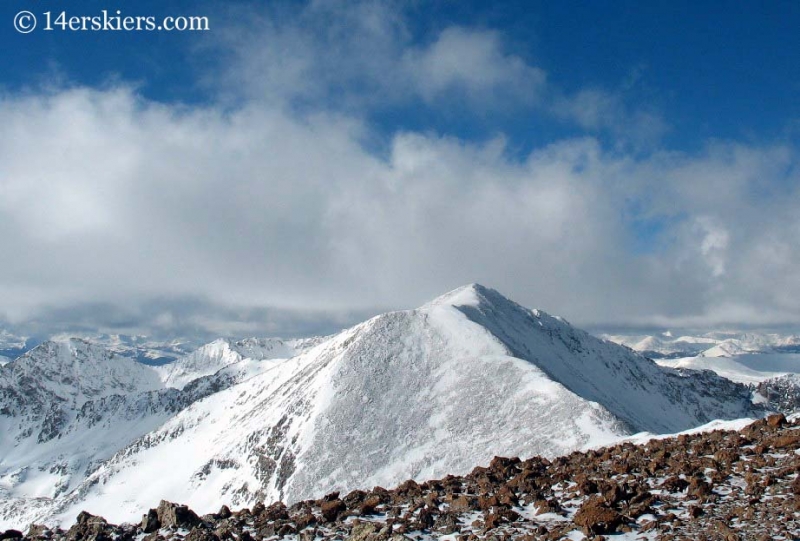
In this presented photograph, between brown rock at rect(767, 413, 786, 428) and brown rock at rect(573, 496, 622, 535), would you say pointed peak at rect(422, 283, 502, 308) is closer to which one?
brown rock at rect(767, 413, 786, 428)

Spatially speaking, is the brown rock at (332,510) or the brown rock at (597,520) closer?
the brown rock at (597,520)

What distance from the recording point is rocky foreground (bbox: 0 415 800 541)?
14.6 metres

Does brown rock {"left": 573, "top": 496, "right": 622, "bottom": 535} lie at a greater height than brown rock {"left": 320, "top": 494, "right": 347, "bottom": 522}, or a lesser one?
lesser

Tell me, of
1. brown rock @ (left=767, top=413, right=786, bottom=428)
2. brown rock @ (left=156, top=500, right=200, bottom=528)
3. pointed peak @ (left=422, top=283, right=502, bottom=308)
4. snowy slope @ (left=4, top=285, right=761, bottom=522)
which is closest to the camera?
brown rock @ (left=156, top=500, right=200, bottom=528)

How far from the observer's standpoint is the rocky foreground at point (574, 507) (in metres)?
14.6

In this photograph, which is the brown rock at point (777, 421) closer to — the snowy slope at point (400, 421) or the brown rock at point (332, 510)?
the brown rock at point (332, 510)

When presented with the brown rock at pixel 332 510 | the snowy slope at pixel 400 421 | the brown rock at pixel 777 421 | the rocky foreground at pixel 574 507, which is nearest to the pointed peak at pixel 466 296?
the snowy slope at pixel 400 421

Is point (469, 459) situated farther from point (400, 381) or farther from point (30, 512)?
point (30, 512)

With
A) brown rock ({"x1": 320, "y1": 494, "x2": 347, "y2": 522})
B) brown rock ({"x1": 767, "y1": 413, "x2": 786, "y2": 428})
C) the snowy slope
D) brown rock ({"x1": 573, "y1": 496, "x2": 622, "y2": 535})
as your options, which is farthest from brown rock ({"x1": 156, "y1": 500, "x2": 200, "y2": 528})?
the snowy slope

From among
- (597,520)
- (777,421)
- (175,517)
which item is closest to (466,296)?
(777,421)

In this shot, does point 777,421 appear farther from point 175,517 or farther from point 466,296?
point 466,296

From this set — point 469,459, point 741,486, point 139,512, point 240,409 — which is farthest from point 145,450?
point 741,486

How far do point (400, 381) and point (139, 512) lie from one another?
8614cm

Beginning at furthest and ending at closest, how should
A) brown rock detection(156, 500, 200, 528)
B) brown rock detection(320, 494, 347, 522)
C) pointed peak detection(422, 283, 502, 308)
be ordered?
pointed peak detection(422, 283, 502, 308), brown rock detection(156, 500, 200, 528), brown rock detection(320, 494, 347, 522)
